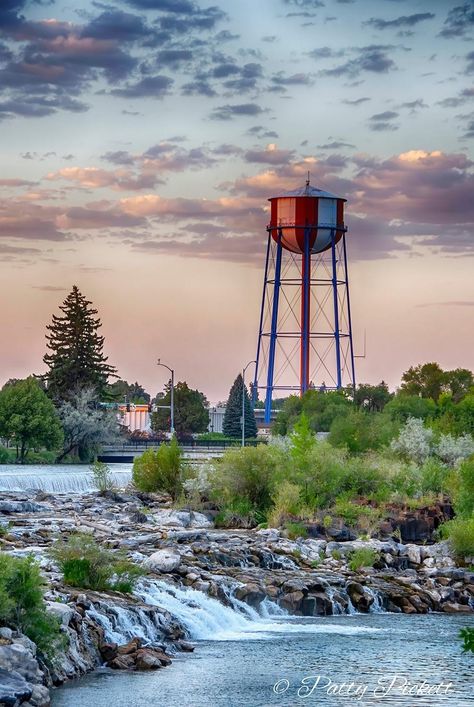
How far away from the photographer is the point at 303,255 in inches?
4830

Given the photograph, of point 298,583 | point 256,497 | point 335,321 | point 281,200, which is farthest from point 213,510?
point 281,200

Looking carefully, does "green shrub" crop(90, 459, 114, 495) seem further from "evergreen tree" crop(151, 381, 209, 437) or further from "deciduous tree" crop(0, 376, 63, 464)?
"evergreen tree" crop(151, 381, 209, 437)

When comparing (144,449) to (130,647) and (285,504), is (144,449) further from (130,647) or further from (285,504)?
(130,647)

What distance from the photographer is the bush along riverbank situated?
109 feet

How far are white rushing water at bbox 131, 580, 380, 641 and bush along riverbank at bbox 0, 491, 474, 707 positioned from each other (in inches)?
2.6

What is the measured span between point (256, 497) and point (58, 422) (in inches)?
1692

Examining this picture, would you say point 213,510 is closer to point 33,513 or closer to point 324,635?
point 33,513

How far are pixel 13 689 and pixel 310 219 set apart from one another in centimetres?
9600

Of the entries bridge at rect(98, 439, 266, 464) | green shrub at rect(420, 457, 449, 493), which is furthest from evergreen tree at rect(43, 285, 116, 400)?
green shrub at rect(420, 457, 449, 493)

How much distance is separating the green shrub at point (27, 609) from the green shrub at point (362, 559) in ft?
66.3

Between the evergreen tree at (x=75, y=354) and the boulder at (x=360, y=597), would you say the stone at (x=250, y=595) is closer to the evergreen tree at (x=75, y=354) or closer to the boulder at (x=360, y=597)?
the boulder at (x=360, y=597)

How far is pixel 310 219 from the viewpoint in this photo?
121938 millimetres

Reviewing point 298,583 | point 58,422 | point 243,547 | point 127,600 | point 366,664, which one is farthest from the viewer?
point 58,422

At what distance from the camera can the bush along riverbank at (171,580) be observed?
109 ft
